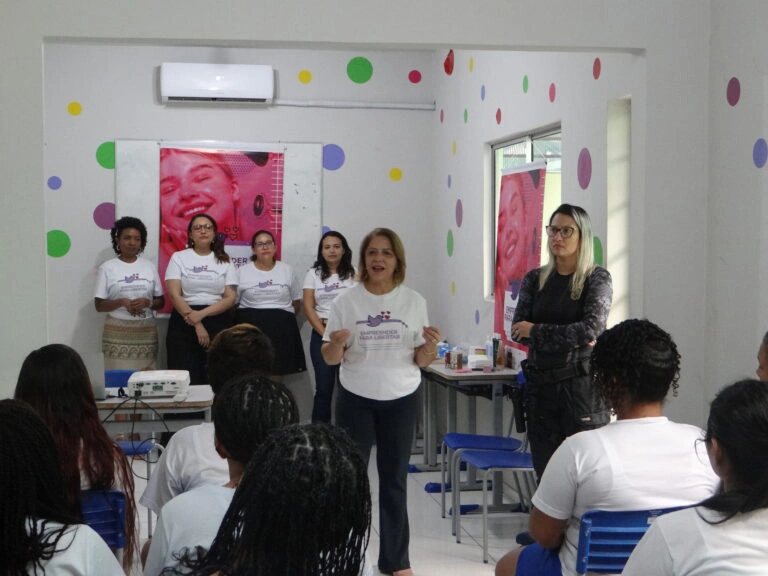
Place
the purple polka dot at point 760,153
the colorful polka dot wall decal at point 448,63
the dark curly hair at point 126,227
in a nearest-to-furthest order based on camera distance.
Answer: the purple polka dot at point 760,153
the dark curly hair at point 126,227
the colorful polka dot wall decal at point 448,63

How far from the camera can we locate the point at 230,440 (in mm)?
2045

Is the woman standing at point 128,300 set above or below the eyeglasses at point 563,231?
below

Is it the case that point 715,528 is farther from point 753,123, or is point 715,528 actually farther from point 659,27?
point 659,27

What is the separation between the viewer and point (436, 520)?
5.35 meters

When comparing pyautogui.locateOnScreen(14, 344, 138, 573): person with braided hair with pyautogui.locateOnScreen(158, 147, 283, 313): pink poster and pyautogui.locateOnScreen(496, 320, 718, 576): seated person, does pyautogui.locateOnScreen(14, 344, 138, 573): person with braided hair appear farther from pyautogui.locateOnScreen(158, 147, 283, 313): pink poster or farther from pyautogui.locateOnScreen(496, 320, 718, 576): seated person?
pyautogui.locateOnScreen(158, 147, 283, 313): pink poster

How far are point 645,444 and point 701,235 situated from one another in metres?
1.86

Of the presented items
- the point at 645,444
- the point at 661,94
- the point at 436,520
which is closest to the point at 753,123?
the point at 661,94

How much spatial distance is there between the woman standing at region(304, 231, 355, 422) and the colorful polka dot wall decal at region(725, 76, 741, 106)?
3538 millimetres

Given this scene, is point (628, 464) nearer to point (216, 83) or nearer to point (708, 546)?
point (708, 546)

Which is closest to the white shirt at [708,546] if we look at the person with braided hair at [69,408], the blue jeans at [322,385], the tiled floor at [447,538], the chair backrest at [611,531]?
the chair backrest at [611,531]

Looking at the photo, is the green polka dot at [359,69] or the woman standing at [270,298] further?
the green polka dot at [359,69]

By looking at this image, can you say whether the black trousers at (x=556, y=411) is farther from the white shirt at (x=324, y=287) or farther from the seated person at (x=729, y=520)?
the white shirt at (x=324, y=287)

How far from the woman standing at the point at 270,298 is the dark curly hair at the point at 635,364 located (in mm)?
4625

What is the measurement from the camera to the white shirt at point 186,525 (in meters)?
1.83
